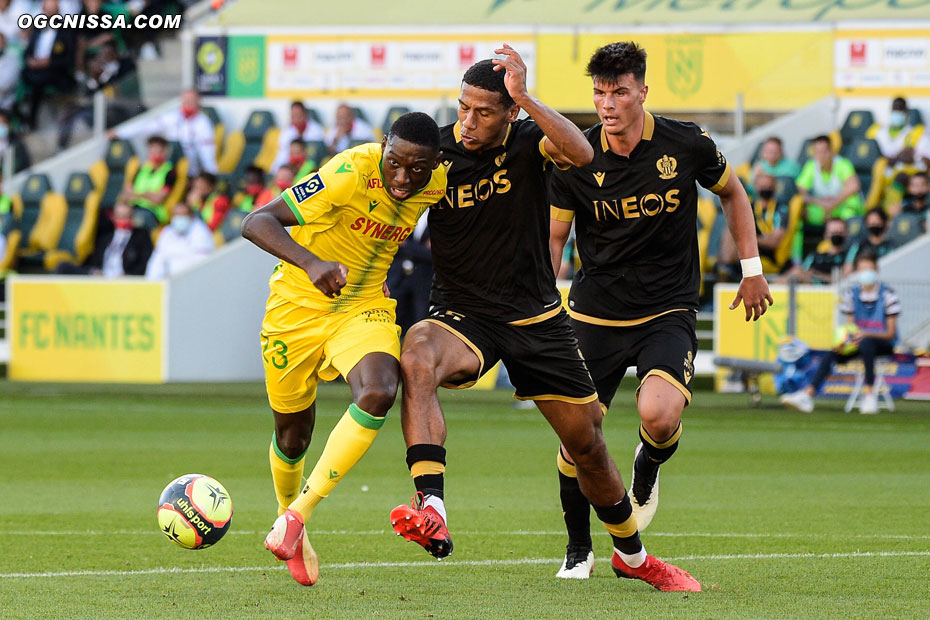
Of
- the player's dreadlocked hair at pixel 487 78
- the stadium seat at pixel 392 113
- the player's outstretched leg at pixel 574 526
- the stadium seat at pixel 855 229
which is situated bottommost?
the player's outstretched leg at pixel 574 526

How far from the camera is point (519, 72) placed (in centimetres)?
600

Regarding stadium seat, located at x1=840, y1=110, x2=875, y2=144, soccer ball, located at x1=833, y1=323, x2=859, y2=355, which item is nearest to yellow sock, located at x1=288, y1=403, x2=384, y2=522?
soccer ball, located at x1=833, y1=323, x2=859, y2=355

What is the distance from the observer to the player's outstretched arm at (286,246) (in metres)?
5.80

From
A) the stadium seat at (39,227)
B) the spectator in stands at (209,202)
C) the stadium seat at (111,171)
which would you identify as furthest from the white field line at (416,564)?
the stadium seat at (111,171)

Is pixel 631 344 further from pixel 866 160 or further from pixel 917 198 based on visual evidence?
pixel 866 160

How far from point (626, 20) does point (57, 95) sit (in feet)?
30.1

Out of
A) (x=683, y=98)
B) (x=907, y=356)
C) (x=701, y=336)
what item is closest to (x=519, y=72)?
(x=907, y=356)

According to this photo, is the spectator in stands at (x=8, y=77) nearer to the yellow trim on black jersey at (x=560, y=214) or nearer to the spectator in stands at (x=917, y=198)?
the spectator in stands at (x=917, y=198)

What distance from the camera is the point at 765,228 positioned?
18781 millimetres

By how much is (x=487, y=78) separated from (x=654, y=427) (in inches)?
69.9

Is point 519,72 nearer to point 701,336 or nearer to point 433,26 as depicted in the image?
point 701,336

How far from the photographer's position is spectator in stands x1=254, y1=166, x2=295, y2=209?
62.0 ft

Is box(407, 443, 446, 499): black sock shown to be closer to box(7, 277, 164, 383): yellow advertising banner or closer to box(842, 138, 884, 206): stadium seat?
box(7, 277, 164, 383): yellow advertising banner

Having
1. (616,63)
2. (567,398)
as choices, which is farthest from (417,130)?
(567,398)
